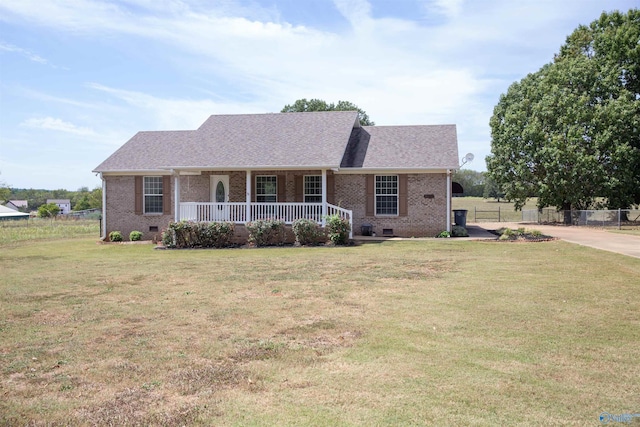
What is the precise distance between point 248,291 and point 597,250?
11597 millimetres

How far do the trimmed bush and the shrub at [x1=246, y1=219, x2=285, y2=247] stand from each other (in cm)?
95

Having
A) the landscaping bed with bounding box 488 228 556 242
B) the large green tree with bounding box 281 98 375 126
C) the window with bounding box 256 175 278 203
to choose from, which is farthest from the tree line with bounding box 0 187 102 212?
the landscaping bed with bounding box 488 228 556 242

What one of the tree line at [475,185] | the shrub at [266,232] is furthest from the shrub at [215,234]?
the tree line at [475,185]

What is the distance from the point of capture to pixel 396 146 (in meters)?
23.6

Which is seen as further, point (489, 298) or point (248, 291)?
point (248, 291)

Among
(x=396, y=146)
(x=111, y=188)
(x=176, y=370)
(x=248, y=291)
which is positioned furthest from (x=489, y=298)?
(x=111, y=188)

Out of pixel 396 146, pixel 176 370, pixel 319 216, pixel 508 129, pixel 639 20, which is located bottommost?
pixel 176 370

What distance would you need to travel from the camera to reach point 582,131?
3003 cm

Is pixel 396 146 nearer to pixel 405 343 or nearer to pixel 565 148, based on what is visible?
pixel 565 148

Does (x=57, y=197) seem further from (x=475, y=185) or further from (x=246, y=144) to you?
(x=246, y=144)

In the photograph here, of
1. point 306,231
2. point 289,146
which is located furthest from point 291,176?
point 306,231

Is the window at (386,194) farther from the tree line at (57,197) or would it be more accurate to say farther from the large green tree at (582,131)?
the tree line at (57,197)

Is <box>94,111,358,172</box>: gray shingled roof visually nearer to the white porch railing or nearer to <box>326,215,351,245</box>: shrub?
the white porch railing

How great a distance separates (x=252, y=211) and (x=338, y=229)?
395 cm
